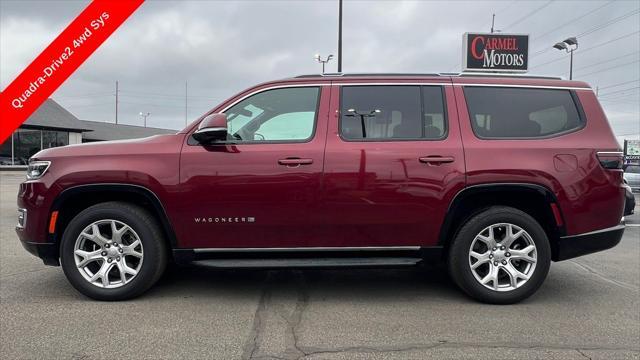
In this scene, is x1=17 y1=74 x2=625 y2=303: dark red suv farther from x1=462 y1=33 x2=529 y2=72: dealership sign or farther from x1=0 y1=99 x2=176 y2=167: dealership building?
x1=0 y1=99 x2=176 y2=167: dealership building

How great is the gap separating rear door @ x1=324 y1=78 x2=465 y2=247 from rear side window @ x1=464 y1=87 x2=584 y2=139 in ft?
0.87

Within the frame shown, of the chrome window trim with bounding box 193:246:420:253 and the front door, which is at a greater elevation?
the front door

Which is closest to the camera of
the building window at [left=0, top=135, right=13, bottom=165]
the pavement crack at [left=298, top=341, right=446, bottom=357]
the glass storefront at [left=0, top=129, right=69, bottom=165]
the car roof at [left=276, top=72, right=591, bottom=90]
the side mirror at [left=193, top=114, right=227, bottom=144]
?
the pavement crack at [left=298, top=341, right=446, bottom=357]

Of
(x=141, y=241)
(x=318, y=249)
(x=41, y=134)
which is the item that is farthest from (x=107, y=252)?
(x=41, y=134)

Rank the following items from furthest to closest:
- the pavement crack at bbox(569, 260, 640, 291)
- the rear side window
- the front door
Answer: the pavement crack at bbox(569, 260, 640, 291) → the rear side window → the front door

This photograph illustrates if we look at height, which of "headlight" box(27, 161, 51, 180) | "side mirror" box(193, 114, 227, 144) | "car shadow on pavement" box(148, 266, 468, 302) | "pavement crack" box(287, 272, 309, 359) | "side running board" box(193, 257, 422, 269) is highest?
"side mirror" box(193, 114, 227, 144)

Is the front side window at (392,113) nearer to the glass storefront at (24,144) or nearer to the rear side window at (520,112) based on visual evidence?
the rear side window at (520,112)

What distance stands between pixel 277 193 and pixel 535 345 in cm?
226

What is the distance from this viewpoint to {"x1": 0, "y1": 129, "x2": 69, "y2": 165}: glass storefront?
30375 millimetres

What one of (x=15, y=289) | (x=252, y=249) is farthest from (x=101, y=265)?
(x=252, y=249)

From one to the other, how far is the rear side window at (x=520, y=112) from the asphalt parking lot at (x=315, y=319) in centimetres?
156

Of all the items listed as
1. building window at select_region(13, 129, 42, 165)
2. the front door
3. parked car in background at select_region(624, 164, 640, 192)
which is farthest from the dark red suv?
building window at select_region(13, 129, 42, 165)

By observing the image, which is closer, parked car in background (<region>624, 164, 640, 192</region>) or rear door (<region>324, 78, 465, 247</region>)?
rear door (<region>324, 78, 465, 247</region>)

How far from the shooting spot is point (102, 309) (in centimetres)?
386
